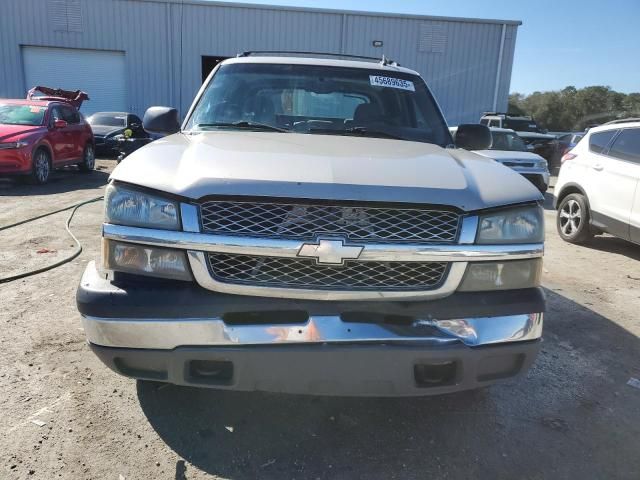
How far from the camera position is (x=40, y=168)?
32.9ft

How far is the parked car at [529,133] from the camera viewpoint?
17312mm

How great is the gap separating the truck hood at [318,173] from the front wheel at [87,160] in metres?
10.5

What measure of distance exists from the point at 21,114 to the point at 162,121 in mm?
8636

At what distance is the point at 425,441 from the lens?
8.15 ft

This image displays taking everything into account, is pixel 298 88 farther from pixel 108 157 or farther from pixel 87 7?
pixel 87 7

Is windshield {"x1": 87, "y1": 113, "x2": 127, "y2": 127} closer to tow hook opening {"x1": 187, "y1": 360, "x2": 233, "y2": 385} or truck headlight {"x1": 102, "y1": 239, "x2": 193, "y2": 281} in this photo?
truck headlight {"x1": 102, "y1": 239, "x2": 193, "y2": 281}

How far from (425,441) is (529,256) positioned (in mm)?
1028

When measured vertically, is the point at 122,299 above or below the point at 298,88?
below

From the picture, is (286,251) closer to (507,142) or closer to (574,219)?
(574,219)

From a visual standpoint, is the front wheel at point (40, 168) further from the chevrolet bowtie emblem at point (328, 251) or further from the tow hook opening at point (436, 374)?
the tow hook opening at point (436, 374)

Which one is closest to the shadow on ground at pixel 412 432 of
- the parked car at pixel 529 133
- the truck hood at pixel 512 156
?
the truck hood at pixel 512 156

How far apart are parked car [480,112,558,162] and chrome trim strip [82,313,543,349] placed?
638 inches

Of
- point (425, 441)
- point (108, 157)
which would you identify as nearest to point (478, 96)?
point (108, 157)

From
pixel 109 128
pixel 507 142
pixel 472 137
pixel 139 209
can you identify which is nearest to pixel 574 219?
pixel 472 137
